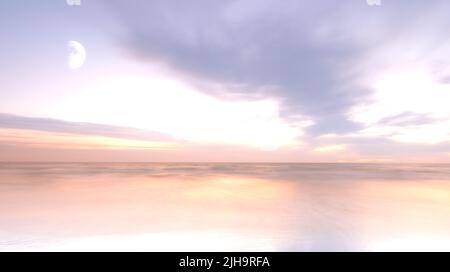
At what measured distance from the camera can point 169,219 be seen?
470cm

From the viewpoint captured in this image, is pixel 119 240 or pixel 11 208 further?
pixel 11 208

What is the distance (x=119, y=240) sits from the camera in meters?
3.55

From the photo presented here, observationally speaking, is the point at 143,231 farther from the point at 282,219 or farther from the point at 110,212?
the point at 282,219

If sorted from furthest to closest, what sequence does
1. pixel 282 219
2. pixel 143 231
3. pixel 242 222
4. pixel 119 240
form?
pixel 282 219, pixel 242 222, pixel 143 231, pixel 119 240
